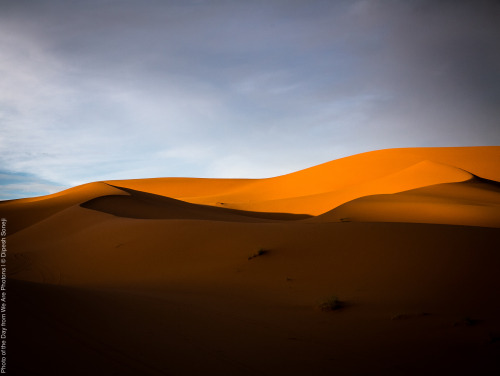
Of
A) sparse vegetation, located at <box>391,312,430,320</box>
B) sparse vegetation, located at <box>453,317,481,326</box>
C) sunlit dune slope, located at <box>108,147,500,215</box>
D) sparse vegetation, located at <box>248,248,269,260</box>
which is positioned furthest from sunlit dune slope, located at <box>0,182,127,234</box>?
sparse vegetation, located at <box>453,317,481,326</box>

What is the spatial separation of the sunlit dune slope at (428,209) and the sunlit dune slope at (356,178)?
327 inches

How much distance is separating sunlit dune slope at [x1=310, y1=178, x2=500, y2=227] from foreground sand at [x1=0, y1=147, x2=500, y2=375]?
13 cm

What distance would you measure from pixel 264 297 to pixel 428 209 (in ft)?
39.4

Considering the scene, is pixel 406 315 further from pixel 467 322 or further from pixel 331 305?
pixel 331 305

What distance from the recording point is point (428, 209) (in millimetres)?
16000

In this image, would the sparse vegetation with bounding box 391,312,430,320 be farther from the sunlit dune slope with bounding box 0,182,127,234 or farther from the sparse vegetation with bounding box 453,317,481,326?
the sunlit dune slope with bounding box 0,182,127,234

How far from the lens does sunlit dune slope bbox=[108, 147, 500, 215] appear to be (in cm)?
3181

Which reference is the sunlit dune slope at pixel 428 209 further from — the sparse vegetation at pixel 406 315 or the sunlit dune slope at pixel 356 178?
the sparse vegetation at pixel 406 315

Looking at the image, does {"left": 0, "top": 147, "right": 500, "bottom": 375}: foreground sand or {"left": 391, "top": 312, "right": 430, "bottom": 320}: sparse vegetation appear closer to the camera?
{"left": 0, "top": 147, "right": 500, "bottom": 375}: foreground sand

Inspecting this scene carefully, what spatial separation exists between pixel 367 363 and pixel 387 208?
1387 centimetres

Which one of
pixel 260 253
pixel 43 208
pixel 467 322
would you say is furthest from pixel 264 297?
pixel 43 208

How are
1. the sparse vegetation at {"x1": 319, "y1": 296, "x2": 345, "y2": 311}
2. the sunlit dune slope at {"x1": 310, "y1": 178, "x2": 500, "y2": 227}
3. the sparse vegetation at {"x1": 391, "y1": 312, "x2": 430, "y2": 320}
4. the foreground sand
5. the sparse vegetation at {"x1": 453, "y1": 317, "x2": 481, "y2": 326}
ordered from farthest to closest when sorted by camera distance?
1. the sunlit dune slope at {"x1": 310, "y1": 178, "x2": 500, "y2": 227}
2. the sparse vegetation at {"x1": 319, "y1": 296, "x2": 345, "y2": 311}
3. the sparse vegetation at {"x1": 391, "y1": 312, "x2": 430, "y2": 320}
4. the sparse vegetation at {"x1": 453, "y1": 317, "x2": 481, "y2": 326}
5. the foreground sand

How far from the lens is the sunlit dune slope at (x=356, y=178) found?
3181 centimetres

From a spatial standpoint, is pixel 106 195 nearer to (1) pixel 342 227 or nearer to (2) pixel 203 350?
(1) pixel 342 227
